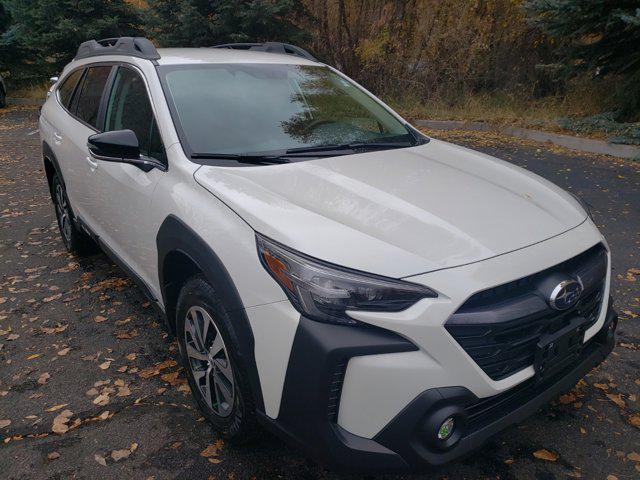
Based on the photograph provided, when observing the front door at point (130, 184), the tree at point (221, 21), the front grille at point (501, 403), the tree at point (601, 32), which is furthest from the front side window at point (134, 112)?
the tree at point (221, 21)

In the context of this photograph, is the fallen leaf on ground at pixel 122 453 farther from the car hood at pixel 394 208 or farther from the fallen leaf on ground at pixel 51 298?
the fallen leaf on ground at pixel 51 298

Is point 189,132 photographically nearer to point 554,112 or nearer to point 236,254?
point 236,254

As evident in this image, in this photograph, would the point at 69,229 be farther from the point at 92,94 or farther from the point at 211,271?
the point at 211,271

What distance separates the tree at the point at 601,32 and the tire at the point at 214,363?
23.3 feet

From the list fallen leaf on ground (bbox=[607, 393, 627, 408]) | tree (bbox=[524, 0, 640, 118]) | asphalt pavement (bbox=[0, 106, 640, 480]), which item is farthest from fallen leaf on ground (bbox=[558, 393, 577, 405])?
tree (bbox=[524, 0, 640, 118])

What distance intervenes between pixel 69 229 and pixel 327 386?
3.72m

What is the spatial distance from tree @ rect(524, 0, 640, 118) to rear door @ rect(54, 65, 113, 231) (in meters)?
6.54

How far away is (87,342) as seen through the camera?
136 inches

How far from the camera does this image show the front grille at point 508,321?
71.4 inches

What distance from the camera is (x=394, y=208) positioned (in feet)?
7.25

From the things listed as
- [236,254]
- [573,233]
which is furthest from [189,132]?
[573,233]

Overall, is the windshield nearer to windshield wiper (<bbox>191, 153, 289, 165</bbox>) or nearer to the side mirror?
windshield wiper (<bbox>191, 153, 289, 165</bbox>)

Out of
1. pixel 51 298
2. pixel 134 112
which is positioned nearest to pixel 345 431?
pixel 134 112

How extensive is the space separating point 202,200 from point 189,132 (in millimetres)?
562
